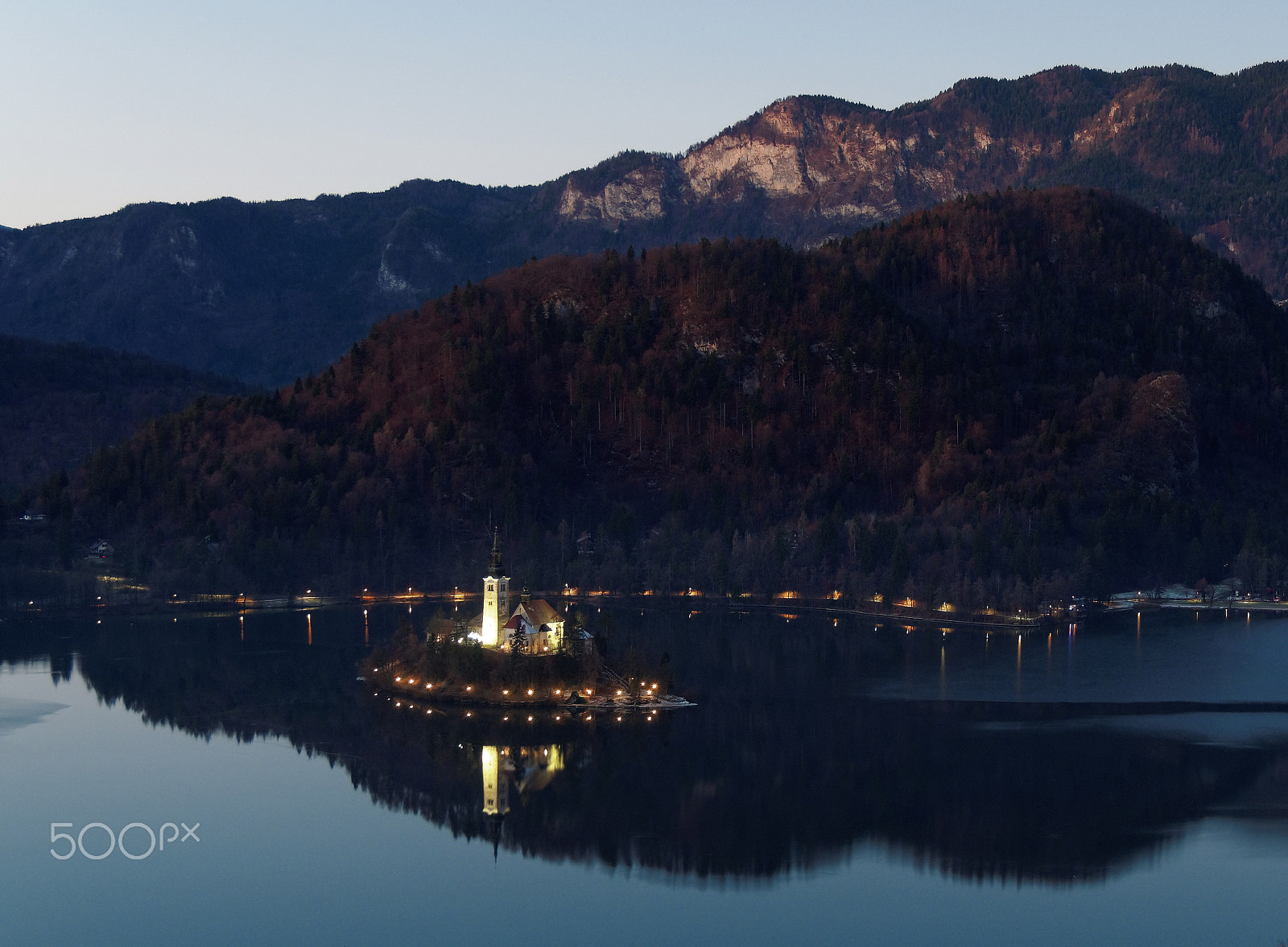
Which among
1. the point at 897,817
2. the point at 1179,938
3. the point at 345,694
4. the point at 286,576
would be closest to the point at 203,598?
the point at 286,576

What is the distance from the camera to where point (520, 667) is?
11562 centimetres

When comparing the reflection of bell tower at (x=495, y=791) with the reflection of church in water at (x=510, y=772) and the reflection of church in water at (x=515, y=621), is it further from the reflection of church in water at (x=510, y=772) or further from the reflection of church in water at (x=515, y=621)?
the reflection of church in water at (x=515, y=621)

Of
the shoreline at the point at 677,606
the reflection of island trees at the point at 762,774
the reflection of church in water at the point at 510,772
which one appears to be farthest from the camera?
the shoreline at the point at 677,606

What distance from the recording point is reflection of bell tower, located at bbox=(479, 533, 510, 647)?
119312mm

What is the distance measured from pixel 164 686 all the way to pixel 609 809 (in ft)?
175

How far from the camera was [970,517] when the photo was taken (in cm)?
18475

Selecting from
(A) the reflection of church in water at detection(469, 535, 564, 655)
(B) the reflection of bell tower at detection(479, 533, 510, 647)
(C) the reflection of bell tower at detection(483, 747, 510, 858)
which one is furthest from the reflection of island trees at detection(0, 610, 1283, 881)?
(B) the reflection of bell tower at detection(479, 533, 510, 647)

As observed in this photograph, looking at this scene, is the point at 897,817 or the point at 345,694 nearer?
the point at 897,817

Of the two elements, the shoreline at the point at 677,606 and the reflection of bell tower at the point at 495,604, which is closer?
the reflection of bell tower at the point at 495,604

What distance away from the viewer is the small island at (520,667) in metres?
115

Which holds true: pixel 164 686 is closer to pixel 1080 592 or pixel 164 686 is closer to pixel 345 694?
pixel 345 694

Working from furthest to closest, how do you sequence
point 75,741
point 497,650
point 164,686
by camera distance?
point 164,686 < point 497,650 < point 75,741

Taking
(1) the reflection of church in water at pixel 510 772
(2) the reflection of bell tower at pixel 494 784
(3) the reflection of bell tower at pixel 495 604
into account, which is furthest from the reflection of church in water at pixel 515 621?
(2) the reflection of bell tower at pixel 494 784

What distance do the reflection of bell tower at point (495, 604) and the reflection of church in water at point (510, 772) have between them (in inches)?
660
